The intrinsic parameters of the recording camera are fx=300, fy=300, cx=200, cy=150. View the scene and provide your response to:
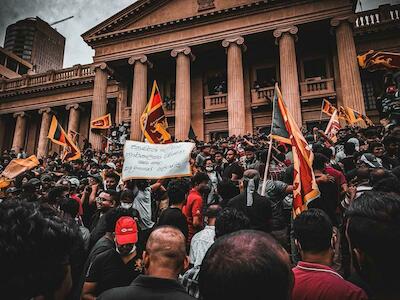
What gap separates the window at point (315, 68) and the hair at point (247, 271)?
21.3m

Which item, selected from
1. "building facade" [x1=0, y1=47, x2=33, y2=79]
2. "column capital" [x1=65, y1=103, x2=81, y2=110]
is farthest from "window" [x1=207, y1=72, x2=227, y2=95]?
"building facade" [x1=0, y1=47, x2=33, y2=79]

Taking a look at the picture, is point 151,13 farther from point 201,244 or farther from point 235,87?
point 201,244

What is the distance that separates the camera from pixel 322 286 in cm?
178

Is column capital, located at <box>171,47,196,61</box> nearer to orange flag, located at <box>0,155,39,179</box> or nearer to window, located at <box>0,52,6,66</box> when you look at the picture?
orange flag, located at <box>0,155,39,179</box>

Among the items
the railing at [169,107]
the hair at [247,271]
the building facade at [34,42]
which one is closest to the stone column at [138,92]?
the railing at [169,107]

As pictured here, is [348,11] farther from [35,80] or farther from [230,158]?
[35,80]

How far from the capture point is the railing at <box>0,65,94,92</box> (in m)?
29.8

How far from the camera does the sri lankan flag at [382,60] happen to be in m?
9.61

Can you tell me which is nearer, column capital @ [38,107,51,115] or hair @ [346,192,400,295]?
hair @ [346,192,400,295]

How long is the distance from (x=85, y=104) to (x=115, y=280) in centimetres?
2934

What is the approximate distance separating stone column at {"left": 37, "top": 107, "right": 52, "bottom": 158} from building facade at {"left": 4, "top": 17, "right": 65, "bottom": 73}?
52.5m

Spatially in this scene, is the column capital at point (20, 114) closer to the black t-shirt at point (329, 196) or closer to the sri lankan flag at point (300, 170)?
the sri lankan flag at point (300, 170)

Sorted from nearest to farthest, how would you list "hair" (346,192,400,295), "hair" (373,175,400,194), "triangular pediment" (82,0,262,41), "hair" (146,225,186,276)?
1. "hair" (346,192,400,295)
2. "hair" (146,225,186,276)
3. "hair" (373,175,400,194)
4. "triangular pediment" (82,0,262,41)

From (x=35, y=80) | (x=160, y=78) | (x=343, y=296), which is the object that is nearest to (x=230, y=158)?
(x=343, y=296)
